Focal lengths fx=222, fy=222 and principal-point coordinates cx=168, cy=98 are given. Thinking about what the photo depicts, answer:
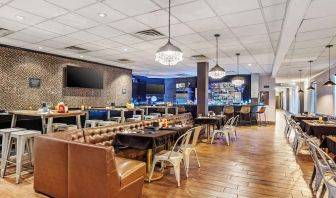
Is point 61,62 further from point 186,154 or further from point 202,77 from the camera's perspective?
point 186,154

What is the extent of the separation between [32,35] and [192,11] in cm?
428

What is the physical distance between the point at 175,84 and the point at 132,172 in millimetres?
13049

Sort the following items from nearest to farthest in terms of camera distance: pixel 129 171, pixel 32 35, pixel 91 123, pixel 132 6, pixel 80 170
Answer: pixel 80 170
pixel 129 171
pixel 132 6
pixel 32 35
pixel 91 123

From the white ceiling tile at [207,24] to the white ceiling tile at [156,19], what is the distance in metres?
0.43

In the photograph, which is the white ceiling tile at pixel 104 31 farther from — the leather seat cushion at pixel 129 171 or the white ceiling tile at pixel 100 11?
the leather seat cushion at pixel 129 171

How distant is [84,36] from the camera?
5746mm

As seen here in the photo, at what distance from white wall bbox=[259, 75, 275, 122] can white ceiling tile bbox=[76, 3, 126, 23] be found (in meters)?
11.0

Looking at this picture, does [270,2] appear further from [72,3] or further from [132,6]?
[72,3]

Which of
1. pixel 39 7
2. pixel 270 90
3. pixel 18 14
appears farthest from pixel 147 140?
pixel 270 90

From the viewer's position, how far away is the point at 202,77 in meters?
8.62

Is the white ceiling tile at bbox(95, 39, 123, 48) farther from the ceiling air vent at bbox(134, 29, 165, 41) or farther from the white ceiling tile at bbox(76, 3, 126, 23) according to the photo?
the white ceiling tile at bbox(76, 3, 126, 23)

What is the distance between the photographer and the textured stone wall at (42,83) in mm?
6762

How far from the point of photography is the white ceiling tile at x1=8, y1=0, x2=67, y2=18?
3780mm

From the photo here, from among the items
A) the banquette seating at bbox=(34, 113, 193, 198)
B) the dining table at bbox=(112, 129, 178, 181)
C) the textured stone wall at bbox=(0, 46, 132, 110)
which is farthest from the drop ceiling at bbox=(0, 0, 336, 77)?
the banquette seating at bbox=(34, 113, 193, 198)
